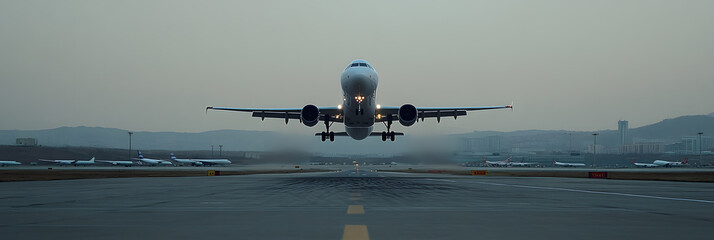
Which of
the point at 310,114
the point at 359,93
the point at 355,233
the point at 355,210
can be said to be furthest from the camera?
the point at 310,114

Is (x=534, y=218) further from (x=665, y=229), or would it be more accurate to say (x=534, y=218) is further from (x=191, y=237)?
(x=191, y=237)

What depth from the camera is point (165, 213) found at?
13.2 metres

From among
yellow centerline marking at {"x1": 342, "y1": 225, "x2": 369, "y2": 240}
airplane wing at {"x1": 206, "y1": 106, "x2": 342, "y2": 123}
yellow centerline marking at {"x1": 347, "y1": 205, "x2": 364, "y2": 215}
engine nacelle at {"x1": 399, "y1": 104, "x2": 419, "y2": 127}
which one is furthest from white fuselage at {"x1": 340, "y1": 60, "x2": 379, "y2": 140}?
yellow centerline marking at {"x1": 342, "y1": 225, "x2": 369, "y2": 240}

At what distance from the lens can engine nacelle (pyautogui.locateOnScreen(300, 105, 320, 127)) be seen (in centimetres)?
4184

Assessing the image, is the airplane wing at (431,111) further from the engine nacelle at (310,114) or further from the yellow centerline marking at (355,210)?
the yellow centerline marking at (355,210)

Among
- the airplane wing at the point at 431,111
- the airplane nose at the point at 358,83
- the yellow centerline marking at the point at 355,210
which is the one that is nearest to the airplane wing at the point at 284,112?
the airplane wing at the point at 431,111

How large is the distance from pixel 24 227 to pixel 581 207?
12.7 m

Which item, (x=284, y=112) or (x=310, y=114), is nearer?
(x=310, y=114)

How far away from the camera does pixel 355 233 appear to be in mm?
9008

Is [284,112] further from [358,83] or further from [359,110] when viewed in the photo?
[358,83]

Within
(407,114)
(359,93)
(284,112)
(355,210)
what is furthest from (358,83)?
(355,210)

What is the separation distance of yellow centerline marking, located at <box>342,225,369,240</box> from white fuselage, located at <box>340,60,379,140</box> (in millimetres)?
29817

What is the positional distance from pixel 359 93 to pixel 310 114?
4.12 meters

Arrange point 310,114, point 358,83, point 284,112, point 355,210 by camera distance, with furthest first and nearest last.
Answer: point 284,112 < point 310,114 < point 358,83 < point 355,210
